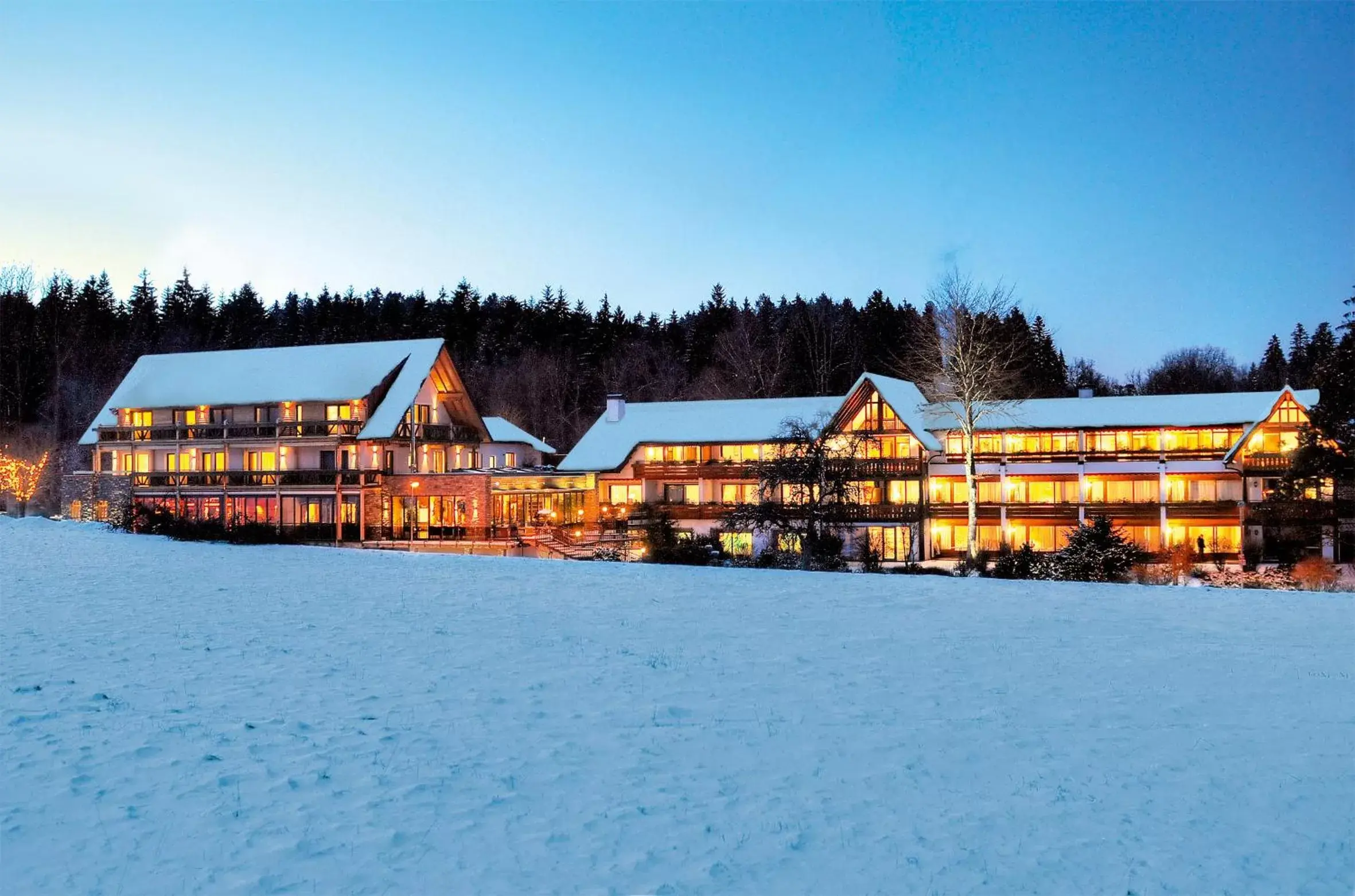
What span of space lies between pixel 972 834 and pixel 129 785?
25.3 ft

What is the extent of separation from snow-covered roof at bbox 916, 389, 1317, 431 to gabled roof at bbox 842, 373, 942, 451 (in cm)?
46

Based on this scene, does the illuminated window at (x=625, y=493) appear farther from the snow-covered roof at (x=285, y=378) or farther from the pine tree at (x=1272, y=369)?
the pine tree at (x=1272, y=369)

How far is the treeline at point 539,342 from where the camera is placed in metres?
73.8

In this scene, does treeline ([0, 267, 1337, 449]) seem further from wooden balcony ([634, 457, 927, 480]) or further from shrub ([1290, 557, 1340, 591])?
shrub ([1290, 557, 1340, 591])

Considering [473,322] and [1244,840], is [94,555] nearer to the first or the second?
[1244,840]

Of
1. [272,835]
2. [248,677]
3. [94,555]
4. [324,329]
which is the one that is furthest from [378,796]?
[324,329]

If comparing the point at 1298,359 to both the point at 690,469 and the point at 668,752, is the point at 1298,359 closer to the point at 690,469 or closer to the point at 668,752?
the point at 690,469

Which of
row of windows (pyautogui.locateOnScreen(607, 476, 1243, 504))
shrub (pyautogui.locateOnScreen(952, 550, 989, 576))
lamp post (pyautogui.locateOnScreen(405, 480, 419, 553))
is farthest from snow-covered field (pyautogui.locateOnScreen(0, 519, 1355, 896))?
lamp post (pyautogui.locateOnScreen(405, 480, 419, 553))

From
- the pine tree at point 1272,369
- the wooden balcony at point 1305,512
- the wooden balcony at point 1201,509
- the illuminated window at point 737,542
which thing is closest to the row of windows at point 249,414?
the illuminated window at point 737,542

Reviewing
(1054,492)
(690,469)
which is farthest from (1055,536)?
(690,469)

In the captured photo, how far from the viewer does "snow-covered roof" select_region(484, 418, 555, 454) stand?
60.3 meters

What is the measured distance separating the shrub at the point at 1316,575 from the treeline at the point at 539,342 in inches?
1260

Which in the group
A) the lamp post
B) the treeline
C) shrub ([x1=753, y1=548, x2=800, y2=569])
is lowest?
shrub ([x1=753, y1=548, x2=800, y2=569])

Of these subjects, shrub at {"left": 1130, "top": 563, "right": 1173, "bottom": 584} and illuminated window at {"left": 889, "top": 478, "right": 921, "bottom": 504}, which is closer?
shrub at {"left": 1130, "top": 563, "right": 1173, "bottom": 584}
